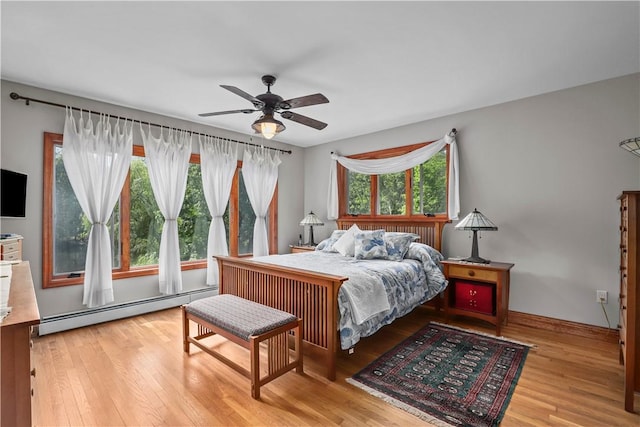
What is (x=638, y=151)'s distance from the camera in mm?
2545

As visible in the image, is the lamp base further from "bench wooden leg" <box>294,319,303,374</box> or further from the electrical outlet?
"bench wooden leg" <box>294,319,303,374</box>

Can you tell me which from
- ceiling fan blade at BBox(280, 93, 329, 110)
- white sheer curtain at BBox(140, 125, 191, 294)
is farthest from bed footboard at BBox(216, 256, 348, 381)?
ceiling fan blade at BBox(280, 93, 329, 110)

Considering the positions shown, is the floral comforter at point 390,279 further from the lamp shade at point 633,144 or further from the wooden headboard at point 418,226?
the lamp shade at point 633,144

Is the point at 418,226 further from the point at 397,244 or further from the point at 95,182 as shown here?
the point at 95,182

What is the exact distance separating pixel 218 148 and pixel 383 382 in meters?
3.77

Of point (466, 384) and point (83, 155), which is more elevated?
point (83, 155)

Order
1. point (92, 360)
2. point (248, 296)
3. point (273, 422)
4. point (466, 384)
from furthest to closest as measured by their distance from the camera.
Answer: point (248, 296) < point (92, 360) < point (466, 384) < point (273, 422)

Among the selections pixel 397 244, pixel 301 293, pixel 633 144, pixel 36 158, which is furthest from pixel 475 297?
pixel 36 158

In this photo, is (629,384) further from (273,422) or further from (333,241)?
(333,241)

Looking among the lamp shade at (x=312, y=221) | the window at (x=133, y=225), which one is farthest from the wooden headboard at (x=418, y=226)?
the window at (x=133, y=225)

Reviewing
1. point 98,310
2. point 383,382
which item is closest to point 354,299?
point 383,382

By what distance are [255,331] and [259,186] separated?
10.7 feet

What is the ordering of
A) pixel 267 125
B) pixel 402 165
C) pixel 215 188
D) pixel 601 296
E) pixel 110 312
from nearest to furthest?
pixel 267 125 < pixel 601 296 < pixel 110 312 < pixel 402 165 < pixel 215 188

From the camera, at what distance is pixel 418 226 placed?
14.0ft
